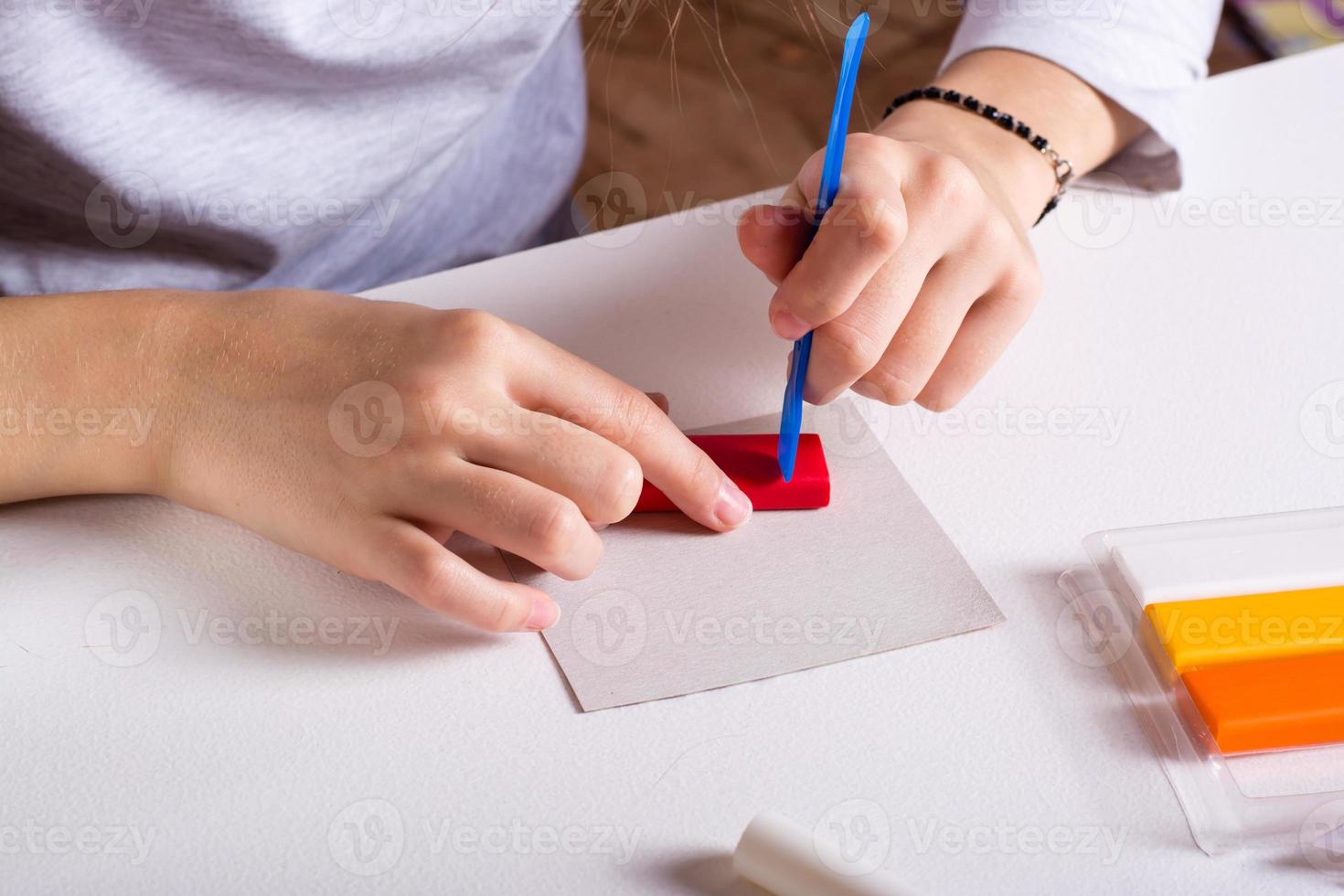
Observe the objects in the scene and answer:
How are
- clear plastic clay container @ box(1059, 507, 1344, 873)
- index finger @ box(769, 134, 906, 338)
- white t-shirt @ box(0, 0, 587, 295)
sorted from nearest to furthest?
clear plastic clay container @ box(1059, 507, 1344, 873), index finger @ box(769, 134, 906, 338), white t-shirt @ box(0, 0, 587, 295)

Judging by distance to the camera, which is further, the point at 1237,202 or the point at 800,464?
the point at 1237,202

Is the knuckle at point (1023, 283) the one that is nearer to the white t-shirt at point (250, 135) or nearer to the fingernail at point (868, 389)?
the fingernail at point (868, 389)

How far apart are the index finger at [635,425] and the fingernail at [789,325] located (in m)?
0.07

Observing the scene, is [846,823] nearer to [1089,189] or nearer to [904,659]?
[904,659]

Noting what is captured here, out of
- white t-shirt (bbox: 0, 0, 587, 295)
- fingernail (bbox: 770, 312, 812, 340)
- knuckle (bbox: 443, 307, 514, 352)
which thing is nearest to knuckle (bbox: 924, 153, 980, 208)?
fingernail (bbox: 770, 312, 812, 340)

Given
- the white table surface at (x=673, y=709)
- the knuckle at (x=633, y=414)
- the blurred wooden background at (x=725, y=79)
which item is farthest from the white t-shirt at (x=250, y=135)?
the knuckle at (x=633, y=414)

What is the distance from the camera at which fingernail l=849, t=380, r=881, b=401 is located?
2.06ft

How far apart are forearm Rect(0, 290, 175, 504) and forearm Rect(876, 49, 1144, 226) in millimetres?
456

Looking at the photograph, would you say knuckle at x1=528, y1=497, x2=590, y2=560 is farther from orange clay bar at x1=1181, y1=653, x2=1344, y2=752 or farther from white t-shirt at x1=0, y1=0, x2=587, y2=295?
white t-shirt at x1=0, y1=0, x2=587, y2=295

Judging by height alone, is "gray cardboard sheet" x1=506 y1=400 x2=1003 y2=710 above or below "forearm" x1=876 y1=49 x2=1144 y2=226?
below

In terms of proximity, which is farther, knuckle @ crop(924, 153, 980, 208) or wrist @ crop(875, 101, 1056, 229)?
wrist @ crop(875, 101, 1056, 229)

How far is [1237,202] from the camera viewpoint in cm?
79

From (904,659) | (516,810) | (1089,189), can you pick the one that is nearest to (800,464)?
(904,659)

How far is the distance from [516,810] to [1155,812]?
0.24m
